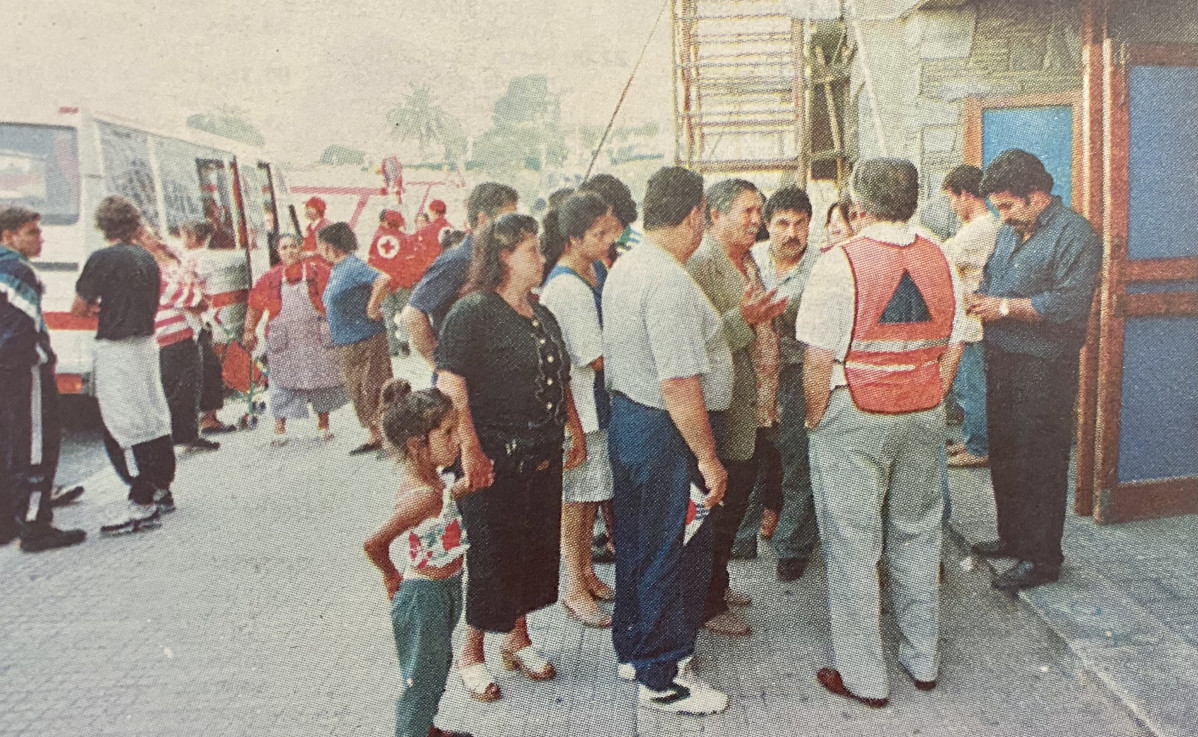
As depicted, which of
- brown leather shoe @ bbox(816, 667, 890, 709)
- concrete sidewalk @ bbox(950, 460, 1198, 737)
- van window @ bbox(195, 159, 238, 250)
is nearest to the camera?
concrete sidewalk @ bbox(950, 460, 1198, 737)

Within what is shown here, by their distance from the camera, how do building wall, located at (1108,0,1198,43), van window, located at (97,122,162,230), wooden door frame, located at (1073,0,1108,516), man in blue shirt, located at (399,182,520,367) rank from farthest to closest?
1. van window, located at (97,122,162,230)
2. building wall, located at (1108,0,1198,43)
3. man in blue shirt, located at (399,182,520,367)
4. wooden door frame, located at (1073,0,1108,516)

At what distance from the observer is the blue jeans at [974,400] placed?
4.97 metres

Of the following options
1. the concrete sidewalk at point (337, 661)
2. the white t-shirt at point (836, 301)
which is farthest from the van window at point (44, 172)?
the white t-shirt at point (836, 301)

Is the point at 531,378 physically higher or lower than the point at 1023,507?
higher

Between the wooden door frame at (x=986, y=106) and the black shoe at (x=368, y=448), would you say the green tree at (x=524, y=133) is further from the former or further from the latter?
the wooden door frame at (x=986, y=106)

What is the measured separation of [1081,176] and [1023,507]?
150 centimetres

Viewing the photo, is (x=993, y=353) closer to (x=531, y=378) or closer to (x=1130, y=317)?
(x=1130, y=317)

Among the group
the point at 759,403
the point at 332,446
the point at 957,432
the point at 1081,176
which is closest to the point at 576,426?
the point at 759,403

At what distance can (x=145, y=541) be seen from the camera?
450 centimetres

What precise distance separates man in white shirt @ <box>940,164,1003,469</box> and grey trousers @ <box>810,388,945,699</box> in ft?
5.94

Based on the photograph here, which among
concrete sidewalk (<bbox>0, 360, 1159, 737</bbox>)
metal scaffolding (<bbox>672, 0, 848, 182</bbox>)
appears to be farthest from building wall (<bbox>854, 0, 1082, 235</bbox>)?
concrete sidewalk (<bbox>0, 360, 1159, 737</bbox>)

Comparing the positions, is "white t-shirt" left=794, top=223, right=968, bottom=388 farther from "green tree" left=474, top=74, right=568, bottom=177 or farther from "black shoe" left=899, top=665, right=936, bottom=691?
"green tree" left=474, top=74, right=568, bottom=177

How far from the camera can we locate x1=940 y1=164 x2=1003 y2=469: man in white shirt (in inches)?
179

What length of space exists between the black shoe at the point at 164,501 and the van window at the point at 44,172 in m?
2.51
